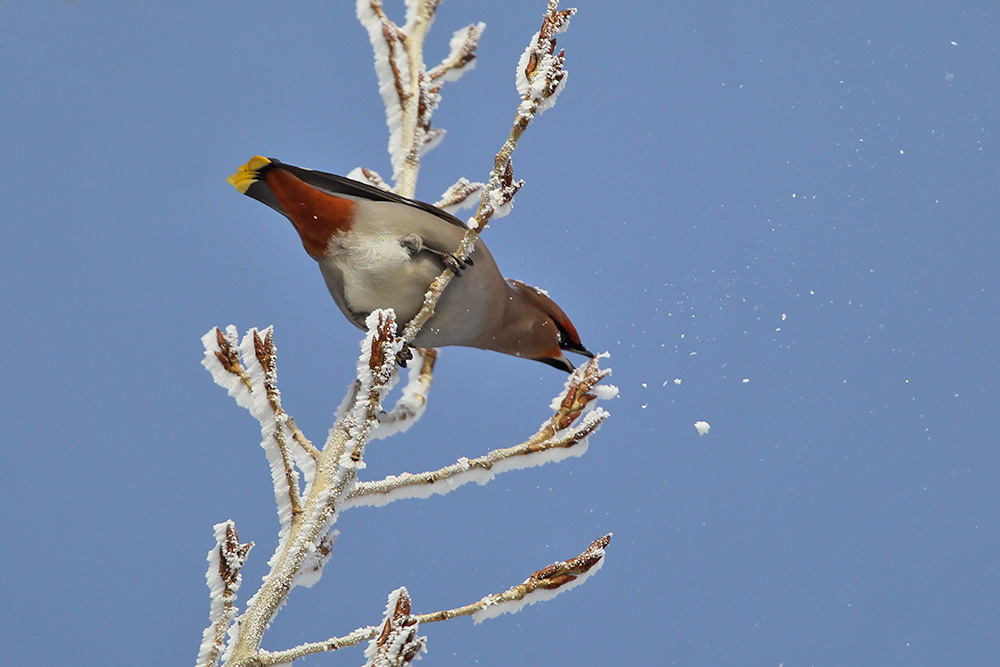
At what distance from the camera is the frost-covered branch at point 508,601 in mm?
1237

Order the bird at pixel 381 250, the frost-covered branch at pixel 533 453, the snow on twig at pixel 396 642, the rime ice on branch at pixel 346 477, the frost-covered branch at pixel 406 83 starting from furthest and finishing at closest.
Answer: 1. the frost-covered branch at pixel 406 83
2. the bird at pixel 381 250
3. the frost-covered branch at pixel 533 453
4. the rime ice on branch at pixel 346 477
5. the snow on twig at pixel 396 642

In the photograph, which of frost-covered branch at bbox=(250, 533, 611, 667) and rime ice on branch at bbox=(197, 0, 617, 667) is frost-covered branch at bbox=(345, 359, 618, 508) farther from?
frost-covered branch at bbox=(250, 533, 611, 667)

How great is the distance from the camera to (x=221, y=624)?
47.7 inches

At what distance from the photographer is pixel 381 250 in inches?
59.7

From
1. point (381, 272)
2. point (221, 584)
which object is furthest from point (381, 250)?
point (221, 584)

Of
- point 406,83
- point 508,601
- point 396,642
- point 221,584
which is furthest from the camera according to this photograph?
point 406,83

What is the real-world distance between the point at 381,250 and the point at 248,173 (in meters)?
0.28

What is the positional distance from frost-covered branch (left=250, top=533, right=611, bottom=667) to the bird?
45 cm

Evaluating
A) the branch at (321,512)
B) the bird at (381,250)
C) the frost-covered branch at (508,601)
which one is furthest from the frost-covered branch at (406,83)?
the frost-covered branch at (508,601)

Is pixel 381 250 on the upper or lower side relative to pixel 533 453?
upper

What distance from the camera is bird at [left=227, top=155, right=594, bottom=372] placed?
1513mm

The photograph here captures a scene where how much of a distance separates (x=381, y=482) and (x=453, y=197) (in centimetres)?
73

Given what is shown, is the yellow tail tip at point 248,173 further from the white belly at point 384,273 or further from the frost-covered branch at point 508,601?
the frost-covered branch at point 508,601

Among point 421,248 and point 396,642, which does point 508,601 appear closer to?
point 396,642
